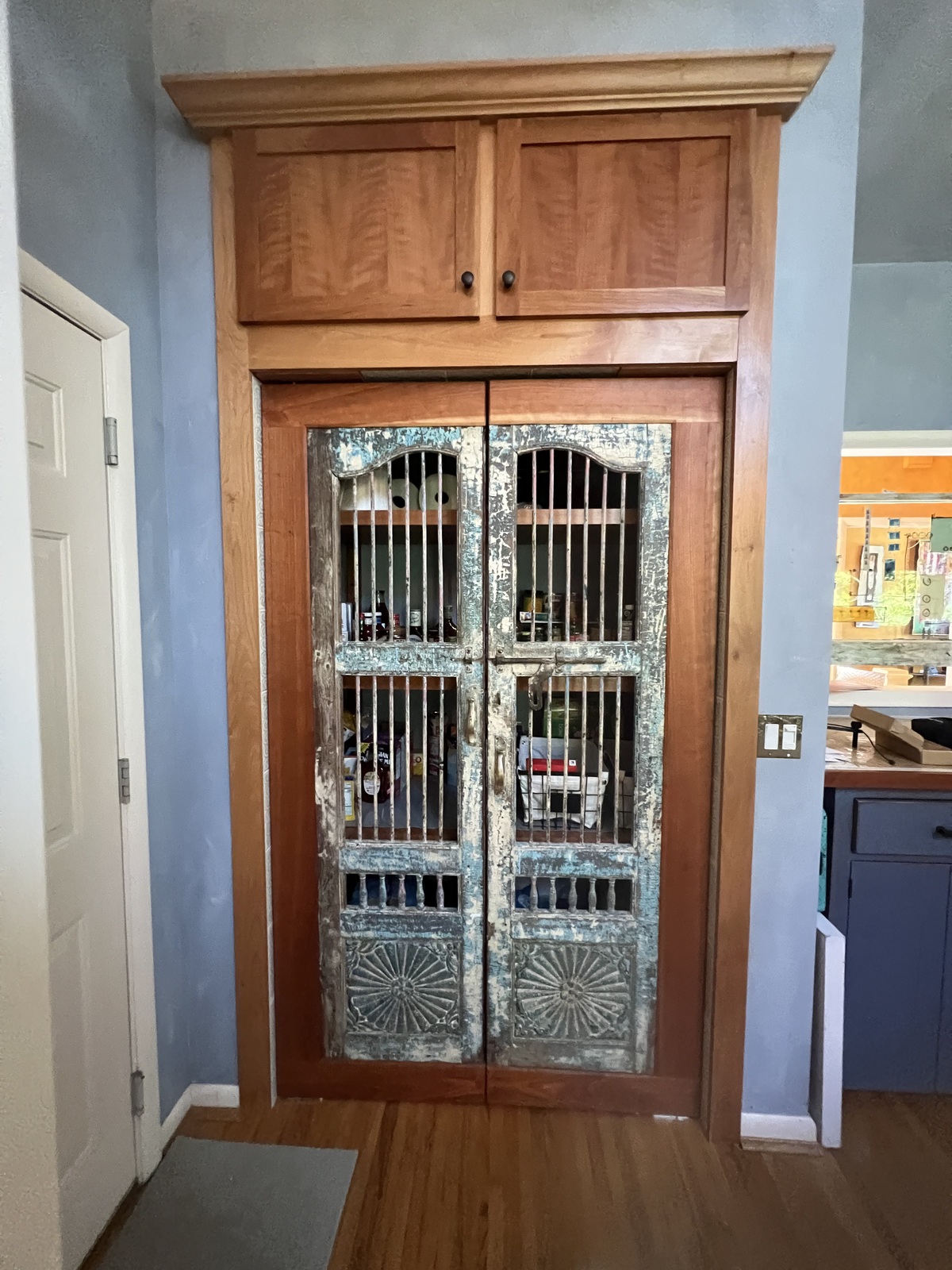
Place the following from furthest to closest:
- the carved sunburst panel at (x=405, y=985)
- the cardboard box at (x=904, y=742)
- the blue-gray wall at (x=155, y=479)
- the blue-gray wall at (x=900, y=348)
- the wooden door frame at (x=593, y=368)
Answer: the blue-gray wall at (x=900, y=348) < the cardboard box at (x=904, y=742) < the carved sunburst panel at (x=405, y=985) < the wooden door frame at (x=593, y=368) < the blue-gray wall at (x=155, y=479)

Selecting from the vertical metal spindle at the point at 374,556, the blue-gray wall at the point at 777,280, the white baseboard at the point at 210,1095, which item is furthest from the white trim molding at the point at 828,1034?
the white baseboard at the point at 210,1095

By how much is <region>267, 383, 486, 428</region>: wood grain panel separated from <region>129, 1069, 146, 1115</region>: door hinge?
1663mm

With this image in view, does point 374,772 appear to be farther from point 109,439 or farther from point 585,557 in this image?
point 109,439

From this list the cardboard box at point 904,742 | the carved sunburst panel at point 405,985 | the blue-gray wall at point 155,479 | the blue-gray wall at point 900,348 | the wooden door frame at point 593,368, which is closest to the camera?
the blue-gray wall at point 155,479

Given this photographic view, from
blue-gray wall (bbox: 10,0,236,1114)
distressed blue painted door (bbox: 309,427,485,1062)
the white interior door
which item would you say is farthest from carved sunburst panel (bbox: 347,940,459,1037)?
the white interior door

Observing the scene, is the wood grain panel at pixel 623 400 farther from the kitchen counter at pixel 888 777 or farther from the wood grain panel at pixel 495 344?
the kitchen counter at pixel 888 777

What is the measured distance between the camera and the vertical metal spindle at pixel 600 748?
5.21 feet

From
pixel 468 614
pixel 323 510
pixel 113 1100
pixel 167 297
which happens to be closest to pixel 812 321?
pixel 468 614

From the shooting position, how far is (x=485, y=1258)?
1.33 metres

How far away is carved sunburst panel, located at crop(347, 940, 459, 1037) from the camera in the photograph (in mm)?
1674

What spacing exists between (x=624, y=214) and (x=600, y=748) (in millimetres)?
1290

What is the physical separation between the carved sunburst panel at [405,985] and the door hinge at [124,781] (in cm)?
71

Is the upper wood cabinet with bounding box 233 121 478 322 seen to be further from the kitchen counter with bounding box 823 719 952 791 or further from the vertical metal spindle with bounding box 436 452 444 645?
the kitchen counter with bounding box 823 719 952 791

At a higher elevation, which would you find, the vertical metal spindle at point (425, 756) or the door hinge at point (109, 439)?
the door hinge at point (109, 439)
